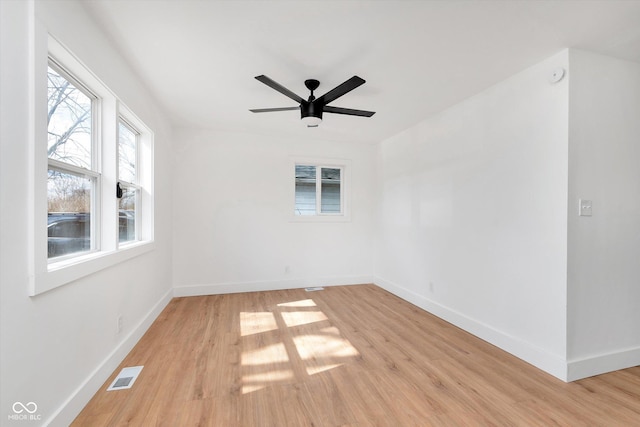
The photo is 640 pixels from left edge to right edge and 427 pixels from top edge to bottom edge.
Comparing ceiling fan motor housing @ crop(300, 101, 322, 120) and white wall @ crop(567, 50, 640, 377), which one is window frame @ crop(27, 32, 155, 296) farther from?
white wall @ crop(567, 50, 640, 377)

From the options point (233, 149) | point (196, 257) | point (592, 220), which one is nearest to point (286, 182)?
point (233, 149)

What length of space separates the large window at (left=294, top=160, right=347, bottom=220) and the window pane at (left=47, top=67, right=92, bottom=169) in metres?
3.08

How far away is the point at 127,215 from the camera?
2869mm

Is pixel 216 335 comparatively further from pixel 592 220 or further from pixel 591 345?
pixel 592 220

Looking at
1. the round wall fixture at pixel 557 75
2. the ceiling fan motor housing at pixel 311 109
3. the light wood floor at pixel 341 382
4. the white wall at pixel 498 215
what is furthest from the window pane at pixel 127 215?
the round wall fixture at pixel 557 75

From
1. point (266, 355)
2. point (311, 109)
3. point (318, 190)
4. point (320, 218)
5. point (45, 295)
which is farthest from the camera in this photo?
point (318, 190)

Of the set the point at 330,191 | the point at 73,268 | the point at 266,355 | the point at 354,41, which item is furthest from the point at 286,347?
the point at 330,191

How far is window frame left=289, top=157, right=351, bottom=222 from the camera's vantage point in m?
4.81

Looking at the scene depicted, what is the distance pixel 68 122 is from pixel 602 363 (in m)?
4.32

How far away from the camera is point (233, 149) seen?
4496 millimetres

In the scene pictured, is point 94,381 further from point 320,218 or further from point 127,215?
point 320,218

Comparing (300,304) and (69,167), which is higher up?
(69,167)

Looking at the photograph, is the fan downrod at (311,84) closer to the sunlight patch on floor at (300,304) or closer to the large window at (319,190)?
the large window at (319,190)

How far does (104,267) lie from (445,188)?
346 cm
